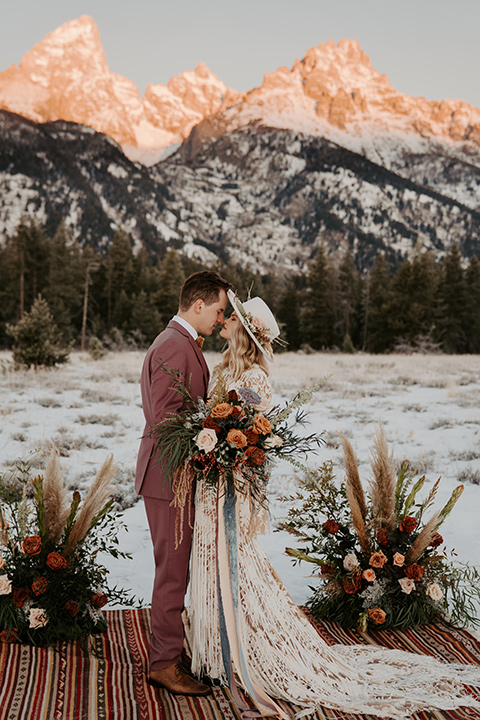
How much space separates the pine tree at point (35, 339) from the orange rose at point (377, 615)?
521 inches

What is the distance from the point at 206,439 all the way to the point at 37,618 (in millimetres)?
1768

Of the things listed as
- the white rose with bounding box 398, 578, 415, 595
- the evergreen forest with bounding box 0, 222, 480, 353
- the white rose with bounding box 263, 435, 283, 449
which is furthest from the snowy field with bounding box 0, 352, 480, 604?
the evergreen forest with bounding box 0, 222, 480, 353

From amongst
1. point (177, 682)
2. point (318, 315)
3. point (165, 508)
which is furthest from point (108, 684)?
point (318, 315)

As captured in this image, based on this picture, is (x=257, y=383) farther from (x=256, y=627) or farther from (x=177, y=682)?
(x=177, y=682)

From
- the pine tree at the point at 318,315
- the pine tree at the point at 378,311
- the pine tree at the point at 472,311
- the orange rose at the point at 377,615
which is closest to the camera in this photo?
the orange rose at the point at 377,615

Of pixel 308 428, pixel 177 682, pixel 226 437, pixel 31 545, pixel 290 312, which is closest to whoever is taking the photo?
pixel 226 437

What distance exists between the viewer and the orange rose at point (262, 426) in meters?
2.97

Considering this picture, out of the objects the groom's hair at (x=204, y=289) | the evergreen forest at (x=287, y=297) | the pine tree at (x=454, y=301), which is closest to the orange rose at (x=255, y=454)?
the groom's hair at (x=204, y=289)

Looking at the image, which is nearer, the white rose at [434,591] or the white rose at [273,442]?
the white rose at [273,442]

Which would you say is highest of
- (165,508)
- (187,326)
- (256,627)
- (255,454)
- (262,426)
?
(187,326)

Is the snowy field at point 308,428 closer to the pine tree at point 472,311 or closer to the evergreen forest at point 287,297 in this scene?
the evergreen forest at point 287,297

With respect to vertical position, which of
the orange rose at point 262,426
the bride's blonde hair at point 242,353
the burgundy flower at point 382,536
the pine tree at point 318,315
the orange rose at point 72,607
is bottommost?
the orange rose at point 72,607

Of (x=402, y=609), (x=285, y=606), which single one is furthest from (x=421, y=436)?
(x=285, y=606)

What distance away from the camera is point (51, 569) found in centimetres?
381
